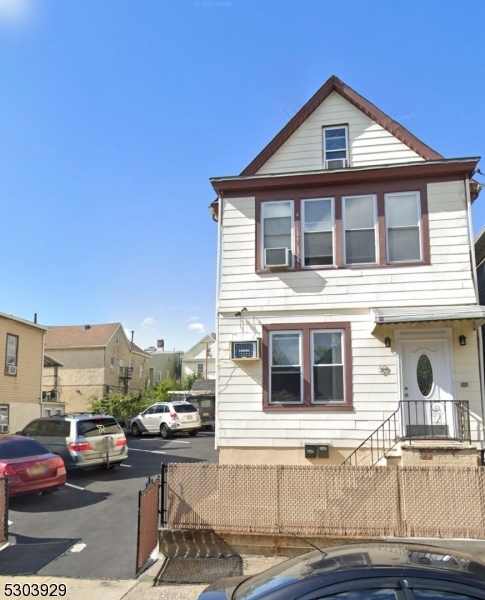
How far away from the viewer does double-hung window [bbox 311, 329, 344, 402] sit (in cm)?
1050

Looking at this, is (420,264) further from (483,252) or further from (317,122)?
(483,252)

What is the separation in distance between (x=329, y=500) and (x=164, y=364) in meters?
55.6

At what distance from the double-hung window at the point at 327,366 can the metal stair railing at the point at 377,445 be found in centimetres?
95

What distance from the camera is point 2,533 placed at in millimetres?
7980

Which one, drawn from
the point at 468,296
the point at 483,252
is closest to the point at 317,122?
the point at 468,296

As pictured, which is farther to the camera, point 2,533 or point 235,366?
point 235,366

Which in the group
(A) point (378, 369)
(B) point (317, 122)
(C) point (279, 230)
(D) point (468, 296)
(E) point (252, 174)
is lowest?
(A) point (378, 369)

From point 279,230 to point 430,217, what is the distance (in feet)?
10.5

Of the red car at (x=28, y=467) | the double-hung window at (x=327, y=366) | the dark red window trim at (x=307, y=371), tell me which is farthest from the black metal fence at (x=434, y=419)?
the red car at (x=28, y=467)

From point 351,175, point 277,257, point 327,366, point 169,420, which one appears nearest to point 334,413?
point 327,366

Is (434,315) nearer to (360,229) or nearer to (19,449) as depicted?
(360,229)

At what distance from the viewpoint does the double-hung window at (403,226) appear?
10.7 m

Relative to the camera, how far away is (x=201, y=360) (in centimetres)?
5869

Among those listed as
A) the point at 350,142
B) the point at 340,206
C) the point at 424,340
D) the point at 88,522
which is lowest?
the point at 88,522
